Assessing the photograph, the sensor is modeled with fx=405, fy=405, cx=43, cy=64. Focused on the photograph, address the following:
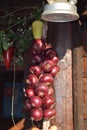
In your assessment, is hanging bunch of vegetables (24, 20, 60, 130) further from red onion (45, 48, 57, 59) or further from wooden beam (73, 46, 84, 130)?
wooden beam (73, 46, 84, 130)

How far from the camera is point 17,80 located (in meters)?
6.85

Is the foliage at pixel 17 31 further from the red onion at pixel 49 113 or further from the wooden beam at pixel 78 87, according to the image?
the red onion at pixel 49 113

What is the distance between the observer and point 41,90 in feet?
9.14

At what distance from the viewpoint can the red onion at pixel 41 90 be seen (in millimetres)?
2785

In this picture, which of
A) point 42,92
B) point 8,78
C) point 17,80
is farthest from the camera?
point 8,78

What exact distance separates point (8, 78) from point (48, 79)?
179 inches

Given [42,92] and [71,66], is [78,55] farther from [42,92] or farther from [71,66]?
[42,92]

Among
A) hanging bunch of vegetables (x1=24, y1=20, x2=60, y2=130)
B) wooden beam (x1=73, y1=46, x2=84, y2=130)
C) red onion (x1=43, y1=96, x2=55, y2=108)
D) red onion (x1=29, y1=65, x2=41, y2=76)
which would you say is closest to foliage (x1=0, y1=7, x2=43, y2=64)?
hanging bunch of vegetables (x1=24, y1=20, x2=60, y2=130)

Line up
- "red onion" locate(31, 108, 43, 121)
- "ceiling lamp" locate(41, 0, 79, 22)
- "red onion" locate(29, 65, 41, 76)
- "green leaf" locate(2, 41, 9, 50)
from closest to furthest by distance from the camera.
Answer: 1. "ceiling lamp" locate(41, 0, 79, 22)
2. "red onion" locate(31, 108, 43, 121)
3. "red onion" locate(29, 65, 41, 76)
4. "green leaf" locate(2, 41, 9, 50)

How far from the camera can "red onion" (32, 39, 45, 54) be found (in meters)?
2.93

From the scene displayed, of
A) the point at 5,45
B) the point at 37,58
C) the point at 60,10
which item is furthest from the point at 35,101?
the point at 60,10

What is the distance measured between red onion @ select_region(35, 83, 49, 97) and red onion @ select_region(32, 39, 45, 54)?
268 millimetres

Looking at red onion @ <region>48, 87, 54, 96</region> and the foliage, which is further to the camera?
the foliage

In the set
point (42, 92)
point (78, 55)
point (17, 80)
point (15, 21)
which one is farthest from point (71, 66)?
point (17, 80)
